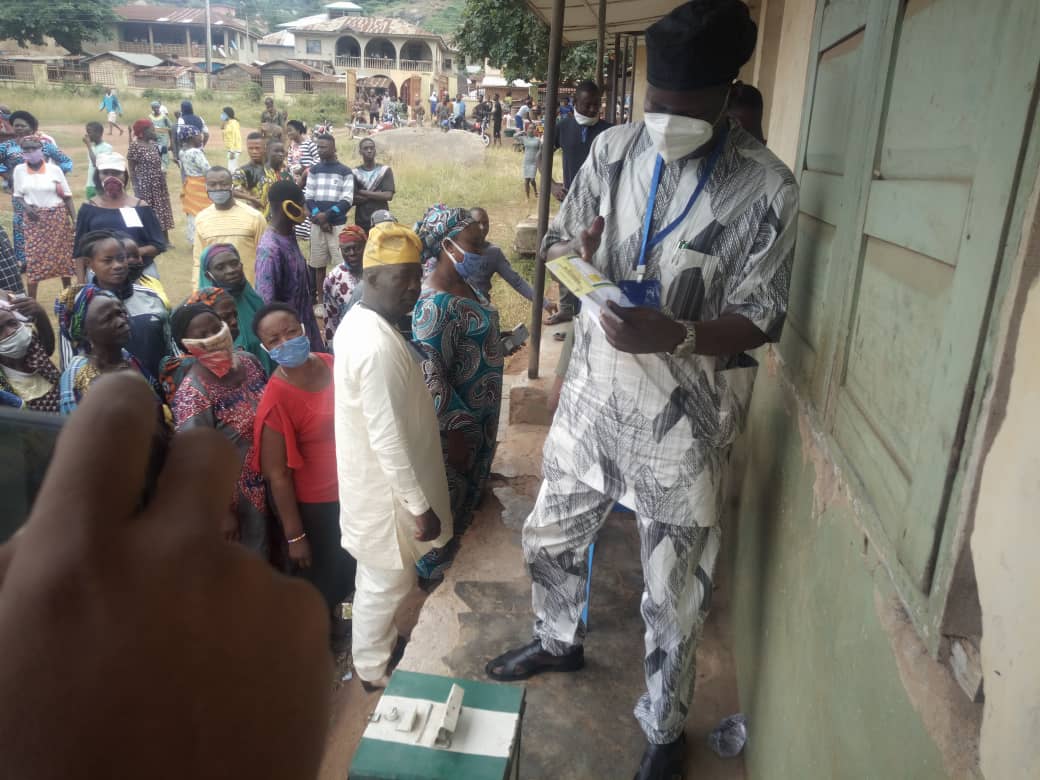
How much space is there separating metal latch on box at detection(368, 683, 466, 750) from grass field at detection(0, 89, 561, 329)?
6.23m

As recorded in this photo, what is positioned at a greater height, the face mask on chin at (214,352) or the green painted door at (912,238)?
the green painted door at (912,238)

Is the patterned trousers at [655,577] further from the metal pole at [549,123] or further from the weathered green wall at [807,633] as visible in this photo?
the metal pole at [549,123]

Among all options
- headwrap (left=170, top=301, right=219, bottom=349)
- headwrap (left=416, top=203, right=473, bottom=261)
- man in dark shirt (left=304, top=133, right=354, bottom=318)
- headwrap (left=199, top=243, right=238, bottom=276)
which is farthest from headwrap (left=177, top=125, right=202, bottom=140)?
headwrap (left=416, top=203, right=473, bottom=261)

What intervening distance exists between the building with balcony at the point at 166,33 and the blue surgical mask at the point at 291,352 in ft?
167

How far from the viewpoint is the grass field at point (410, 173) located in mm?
9816

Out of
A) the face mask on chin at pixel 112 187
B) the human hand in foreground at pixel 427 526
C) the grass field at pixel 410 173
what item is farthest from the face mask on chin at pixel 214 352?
the grass field at pixel 410 173

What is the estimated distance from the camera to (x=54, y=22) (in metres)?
36.5

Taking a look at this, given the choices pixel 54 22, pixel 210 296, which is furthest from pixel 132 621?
pixel 54 22

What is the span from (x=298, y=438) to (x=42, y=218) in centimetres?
619

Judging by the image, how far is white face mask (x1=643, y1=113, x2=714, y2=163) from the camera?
171 centimetres

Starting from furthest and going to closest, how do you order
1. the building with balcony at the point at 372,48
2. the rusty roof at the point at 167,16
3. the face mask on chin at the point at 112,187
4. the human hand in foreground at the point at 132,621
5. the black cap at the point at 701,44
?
the rusty roof at the point at 167,16
the building with balcony at the point at 372,48
the face mask on chin at the point at 112,187
the black cap at the point at 701,44
the human hand in foreground at the point at 132,621

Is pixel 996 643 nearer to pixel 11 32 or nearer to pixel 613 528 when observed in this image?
pixel 613 528

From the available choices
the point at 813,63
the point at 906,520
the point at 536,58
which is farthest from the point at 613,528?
the point at 536,58

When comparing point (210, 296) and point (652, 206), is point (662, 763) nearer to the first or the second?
point (652, 206)
